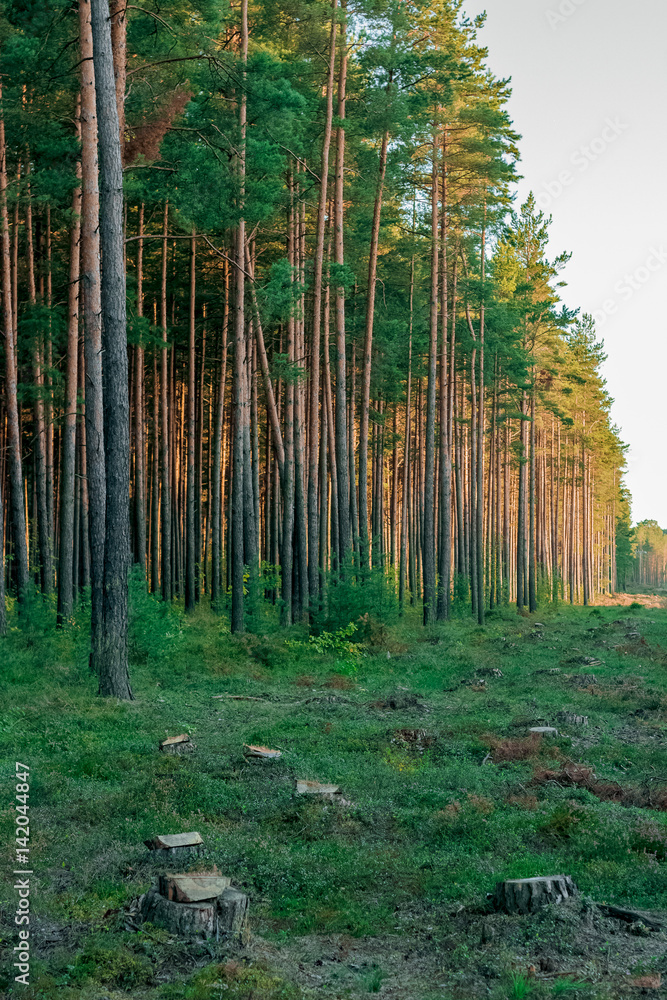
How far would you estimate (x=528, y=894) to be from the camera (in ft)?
17.0

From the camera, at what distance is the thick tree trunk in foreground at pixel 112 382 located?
1127 centimetres

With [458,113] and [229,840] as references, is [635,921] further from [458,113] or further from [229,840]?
[458,113]

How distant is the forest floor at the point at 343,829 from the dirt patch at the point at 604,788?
26 mm

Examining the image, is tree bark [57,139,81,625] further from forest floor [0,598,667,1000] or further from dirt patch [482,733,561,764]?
dirt patch [482,733,561,764]

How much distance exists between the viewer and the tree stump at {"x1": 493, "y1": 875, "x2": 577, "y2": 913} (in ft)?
16.9

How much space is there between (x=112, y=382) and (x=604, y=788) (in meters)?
8.13

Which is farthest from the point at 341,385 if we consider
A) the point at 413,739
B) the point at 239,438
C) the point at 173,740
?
the point at 173,740

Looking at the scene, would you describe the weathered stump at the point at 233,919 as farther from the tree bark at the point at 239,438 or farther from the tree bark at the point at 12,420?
the tree bark at the point at 12,420

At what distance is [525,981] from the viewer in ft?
14.0

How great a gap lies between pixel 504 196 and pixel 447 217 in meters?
2.73

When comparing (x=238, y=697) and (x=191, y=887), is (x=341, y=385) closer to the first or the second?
(x=238, y=697)

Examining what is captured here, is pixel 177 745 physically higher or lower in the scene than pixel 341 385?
lower

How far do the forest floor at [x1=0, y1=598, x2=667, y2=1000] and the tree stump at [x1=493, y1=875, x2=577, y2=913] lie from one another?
13 centimetres

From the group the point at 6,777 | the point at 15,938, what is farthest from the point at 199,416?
the point at 15,938
